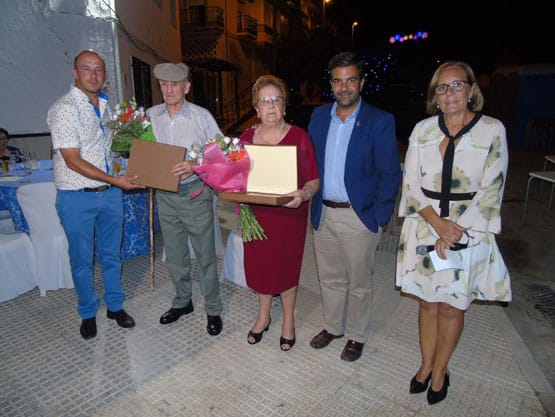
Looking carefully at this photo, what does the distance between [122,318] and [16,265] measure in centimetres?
124

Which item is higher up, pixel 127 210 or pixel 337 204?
pixel 337 204

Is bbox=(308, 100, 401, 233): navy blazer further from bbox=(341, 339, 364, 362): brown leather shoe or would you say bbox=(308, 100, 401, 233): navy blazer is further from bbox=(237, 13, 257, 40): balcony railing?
bbox=(237, 13, 257, 40): balcony railing

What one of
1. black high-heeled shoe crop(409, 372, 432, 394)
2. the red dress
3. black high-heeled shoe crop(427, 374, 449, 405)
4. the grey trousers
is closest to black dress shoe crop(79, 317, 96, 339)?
the grey trousers

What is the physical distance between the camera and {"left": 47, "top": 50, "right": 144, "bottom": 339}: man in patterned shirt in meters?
2.79

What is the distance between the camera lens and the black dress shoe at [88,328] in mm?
3111

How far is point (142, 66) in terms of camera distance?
865 centimetres

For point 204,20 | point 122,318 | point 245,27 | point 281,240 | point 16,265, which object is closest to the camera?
point 281,240

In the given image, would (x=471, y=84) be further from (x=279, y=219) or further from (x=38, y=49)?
(x=38, y=49)

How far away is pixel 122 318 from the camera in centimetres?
327

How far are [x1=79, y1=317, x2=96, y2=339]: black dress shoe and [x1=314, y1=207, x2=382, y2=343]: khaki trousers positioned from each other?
1806 mm

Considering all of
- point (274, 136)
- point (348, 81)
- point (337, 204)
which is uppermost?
point (348, 81)

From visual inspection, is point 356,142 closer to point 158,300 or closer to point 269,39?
point 158,300

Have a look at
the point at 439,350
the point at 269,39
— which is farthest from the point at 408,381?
the point at 269,39

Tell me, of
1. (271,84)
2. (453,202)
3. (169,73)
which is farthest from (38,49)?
(453,202)
